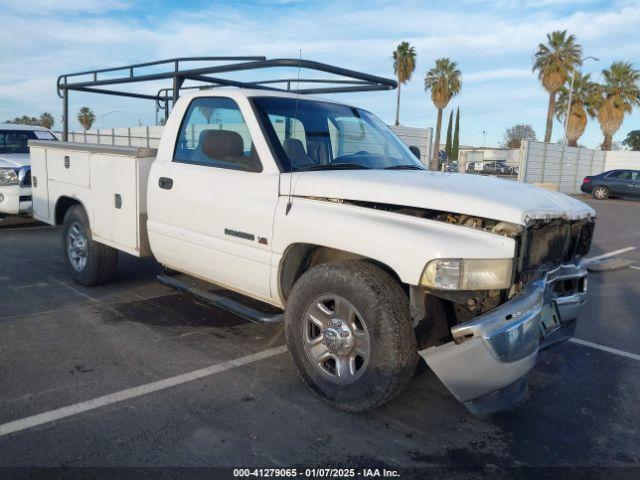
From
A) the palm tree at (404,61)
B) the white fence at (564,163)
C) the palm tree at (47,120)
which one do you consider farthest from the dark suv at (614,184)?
the palm tree at (47,120)

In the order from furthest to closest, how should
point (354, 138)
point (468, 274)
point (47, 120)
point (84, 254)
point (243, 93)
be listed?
point (47, 120) < point (84, 254) < point (354, 138) < point (243, 93) < point (468, 274)

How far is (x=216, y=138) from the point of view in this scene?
13.3 ft

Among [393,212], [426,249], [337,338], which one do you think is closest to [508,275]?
[426,249]

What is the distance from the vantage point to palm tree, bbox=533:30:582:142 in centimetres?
3691

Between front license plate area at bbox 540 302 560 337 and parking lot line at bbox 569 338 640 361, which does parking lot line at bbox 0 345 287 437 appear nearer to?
front license plate area at bbox 540 302 560 337

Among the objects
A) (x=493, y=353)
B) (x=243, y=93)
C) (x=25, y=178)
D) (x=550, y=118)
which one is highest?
(x=550, y=118)

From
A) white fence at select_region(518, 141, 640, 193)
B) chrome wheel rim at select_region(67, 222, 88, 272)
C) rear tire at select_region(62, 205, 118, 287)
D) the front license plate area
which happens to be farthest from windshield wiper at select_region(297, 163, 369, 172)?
white fence at select_region(518, 141, 640, 193)

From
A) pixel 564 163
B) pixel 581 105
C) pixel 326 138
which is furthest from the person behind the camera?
pixel 581 105

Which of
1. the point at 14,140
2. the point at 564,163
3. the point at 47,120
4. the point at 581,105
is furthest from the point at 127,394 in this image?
the point at 47,120

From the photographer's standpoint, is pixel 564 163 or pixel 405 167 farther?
pixel 564 163

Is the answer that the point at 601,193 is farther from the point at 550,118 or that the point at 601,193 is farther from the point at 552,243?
the point at 552,243

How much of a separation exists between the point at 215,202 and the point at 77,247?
105 inches

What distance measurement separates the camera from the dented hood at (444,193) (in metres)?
3.19

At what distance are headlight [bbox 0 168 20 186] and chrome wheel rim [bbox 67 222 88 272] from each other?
3.75m
